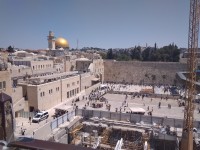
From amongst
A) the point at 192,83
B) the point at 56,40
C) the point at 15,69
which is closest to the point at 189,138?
the point at 192,83

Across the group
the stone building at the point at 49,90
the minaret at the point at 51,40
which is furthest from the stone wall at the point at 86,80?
the minaret at the point at 51,40

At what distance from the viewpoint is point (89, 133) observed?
16.3 meters

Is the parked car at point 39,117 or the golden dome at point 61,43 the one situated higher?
the golden dome at point 61,43

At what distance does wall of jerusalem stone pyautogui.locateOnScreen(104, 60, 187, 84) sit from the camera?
45625 mm

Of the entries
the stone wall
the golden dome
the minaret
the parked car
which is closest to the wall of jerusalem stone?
the stone wall

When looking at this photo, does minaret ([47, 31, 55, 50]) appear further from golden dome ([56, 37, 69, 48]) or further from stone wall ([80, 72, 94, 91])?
stone wall ([80, 72, 94, 91])

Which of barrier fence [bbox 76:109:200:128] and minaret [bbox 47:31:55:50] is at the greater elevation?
minaret [bbox 47:31:55:50]

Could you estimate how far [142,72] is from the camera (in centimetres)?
4719

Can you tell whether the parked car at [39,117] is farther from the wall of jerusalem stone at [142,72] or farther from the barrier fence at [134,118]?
the wall of jerusalem stone at [142,72]

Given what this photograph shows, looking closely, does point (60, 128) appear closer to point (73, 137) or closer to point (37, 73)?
point (73, 137)

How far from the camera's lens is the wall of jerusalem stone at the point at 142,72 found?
4562 cm

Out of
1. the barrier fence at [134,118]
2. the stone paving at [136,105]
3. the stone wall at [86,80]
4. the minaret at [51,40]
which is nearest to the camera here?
the barrier fence at [134,118]

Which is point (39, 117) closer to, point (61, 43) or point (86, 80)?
point (86, 80)

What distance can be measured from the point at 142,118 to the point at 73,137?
5645 millimetres
